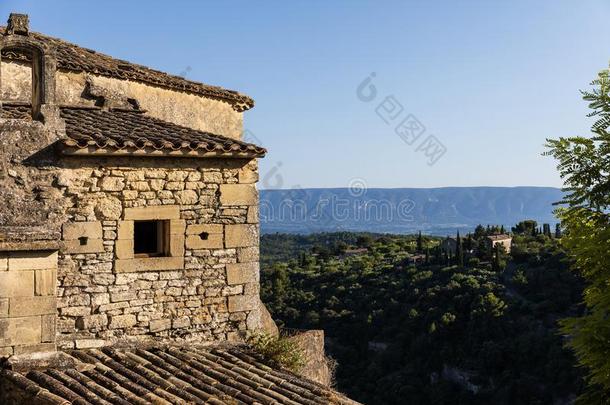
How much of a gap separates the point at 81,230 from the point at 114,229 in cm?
37

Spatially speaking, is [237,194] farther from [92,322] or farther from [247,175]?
[92,322]

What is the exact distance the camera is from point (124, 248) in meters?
7.43

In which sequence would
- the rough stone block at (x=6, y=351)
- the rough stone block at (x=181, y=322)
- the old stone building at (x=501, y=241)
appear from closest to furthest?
the rough stone block at (x=6, y=351) < the rough stone block at (x=181, y=322) < the old stone building at (x=501, y=241)

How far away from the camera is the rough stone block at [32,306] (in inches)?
257

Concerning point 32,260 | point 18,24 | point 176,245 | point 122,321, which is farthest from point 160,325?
point 18,24

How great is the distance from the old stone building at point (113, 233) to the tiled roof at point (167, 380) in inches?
1.5

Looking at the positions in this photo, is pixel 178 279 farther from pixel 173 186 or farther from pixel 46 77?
pixel 46 77

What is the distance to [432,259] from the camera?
153ft

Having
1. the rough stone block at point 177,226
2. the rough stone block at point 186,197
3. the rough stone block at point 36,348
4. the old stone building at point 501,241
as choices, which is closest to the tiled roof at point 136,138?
the rough stone block at point 186,197

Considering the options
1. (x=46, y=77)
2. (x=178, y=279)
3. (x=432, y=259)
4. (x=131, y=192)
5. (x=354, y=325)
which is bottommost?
(x=354, y=325)

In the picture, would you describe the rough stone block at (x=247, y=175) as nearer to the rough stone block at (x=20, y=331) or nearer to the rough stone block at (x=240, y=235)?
the rough stone block at (x=240, y=235)

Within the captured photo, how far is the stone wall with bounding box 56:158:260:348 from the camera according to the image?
7168 mm

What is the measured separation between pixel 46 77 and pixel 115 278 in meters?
2.44

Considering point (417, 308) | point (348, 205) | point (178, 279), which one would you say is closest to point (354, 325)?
point (417, 308)
